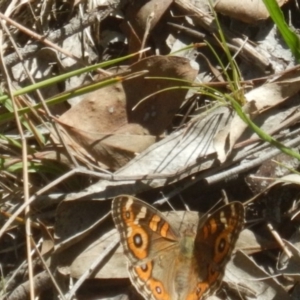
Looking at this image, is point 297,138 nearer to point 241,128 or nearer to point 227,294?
point 241,128

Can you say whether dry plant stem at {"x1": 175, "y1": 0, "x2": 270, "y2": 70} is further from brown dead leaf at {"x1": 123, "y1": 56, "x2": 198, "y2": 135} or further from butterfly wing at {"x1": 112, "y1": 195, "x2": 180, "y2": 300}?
butterfly wing at {"x1": 112, "y1": 195, "x2": 180, "y2": 300}

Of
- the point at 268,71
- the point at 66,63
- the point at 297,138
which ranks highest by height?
the point at 66,63

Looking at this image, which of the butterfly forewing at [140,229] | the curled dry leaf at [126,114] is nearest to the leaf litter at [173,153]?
the curled dry leaf at [126,114]

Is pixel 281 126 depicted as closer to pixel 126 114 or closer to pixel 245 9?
pixel 245 9

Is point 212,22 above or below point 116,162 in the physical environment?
above

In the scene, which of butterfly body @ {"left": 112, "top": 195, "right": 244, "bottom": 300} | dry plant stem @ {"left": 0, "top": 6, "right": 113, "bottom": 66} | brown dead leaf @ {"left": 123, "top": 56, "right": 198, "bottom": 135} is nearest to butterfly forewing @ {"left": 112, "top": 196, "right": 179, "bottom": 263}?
butterfly body @ {"left": 112, "top": 195, "right": 244, "bottom": 300}

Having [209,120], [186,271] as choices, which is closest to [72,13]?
[209,120]

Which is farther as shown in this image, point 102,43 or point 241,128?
point 102,43
